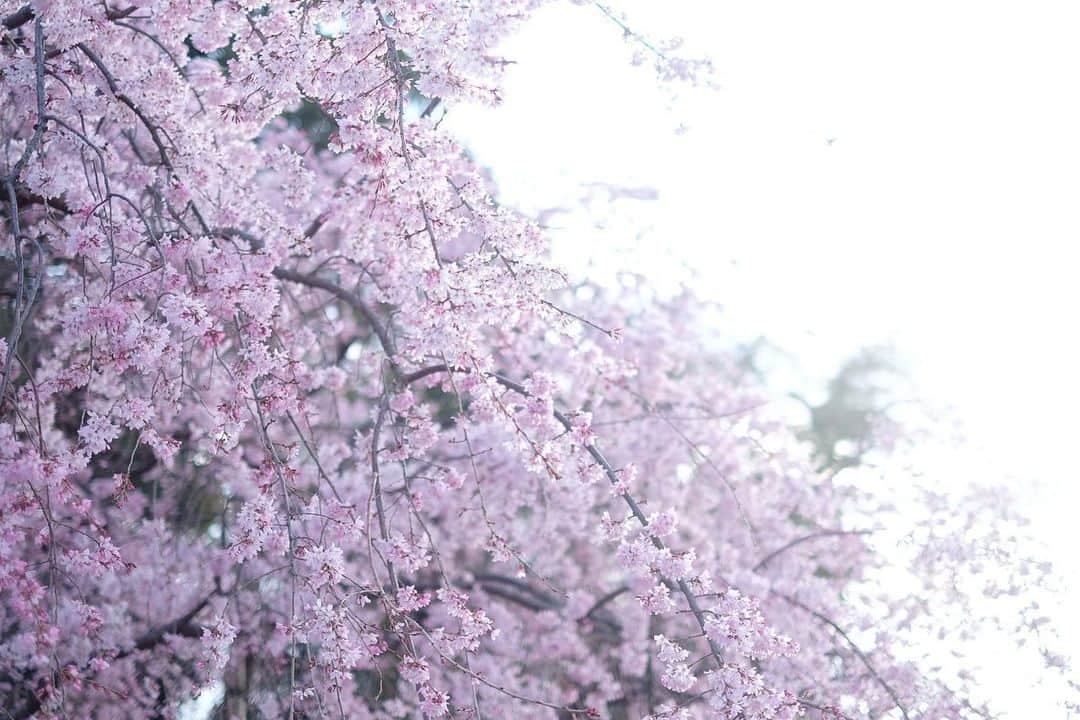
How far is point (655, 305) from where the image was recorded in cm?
892

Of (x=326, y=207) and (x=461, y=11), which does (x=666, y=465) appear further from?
(x=461, y=11)

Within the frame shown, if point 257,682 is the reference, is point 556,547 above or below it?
above

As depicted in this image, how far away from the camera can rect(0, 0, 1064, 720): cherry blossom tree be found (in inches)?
111

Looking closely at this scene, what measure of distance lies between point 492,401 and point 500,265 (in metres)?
0.45

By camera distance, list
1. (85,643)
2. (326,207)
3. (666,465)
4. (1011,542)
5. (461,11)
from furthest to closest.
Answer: (666,465) < (1011,542) < (326,207) < (85,643) < (461,11)

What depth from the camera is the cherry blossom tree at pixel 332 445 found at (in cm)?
283

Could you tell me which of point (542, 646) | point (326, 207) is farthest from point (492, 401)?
point (542, 646)

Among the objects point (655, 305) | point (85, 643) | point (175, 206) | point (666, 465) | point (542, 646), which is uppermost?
point (655, 305)

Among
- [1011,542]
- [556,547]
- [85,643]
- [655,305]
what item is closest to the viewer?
[85,643]

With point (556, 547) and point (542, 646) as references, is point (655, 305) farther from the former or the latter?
point (542, 646)

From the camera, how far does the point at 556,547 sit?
6.54 metres

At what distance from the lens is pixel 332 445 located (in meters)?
5.56

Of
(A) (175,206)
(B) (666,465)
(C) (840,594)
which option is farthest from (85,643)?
→ (C) (840,594)

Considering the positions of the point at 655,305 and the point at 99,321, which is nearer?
the point at 99,321
